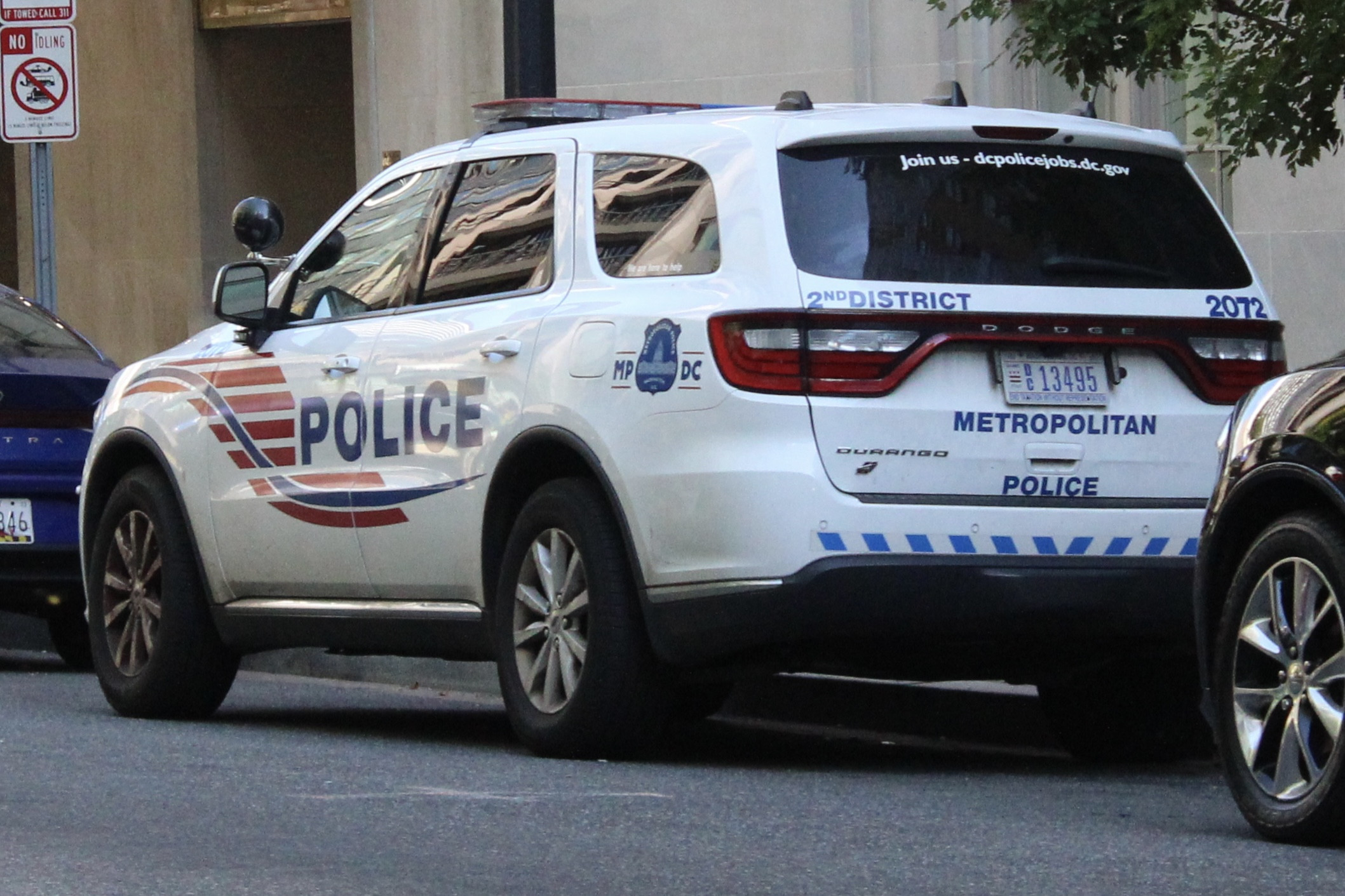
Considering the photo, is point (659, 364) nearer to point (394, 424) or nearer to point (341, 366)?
point (394, 424)

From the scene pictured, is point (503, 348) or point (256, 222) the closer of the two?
point (503, 348)

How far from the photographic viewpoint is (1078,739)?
8328mm

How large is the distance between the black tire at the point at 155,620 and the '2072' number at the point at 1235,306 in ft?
11.6

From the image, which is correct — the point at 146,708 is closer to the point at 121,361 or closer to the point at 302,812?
the point at 302,812

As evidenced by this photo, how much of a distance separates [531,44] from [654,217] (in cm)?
454

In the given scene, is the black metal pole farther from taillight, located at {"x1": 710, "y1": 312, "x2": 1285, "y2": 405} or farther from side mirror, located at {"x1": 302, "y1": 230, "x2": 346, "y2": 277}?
taillight, located at {"x1": 710, "y1": 312, "x2": 1285, "y2": 405}

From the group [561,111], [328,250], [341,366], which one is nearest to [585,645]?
[341,366]

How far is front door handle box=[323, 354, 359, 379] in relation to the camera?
27.8 feet

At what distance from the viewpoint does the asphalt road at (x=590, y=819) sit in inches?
219

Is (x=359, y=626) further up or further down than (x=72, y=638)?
further up

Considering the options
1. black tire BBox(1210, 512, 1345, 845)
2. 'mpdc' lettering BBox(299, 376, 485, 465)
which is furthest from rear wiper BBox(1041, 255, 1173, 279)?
'mpdc' lettering BBox(299, 376, 485, 465)

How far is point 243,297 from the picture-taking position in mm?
8922

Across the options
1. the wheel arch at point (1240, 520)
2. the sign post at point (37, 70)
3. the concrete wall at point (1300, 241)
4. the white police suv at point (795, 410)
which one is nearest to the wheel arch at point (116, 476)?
the white police suv at point (795, 410)

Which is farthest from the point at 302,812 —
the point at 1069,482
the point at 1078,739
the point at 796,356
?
the point at 1078,739
